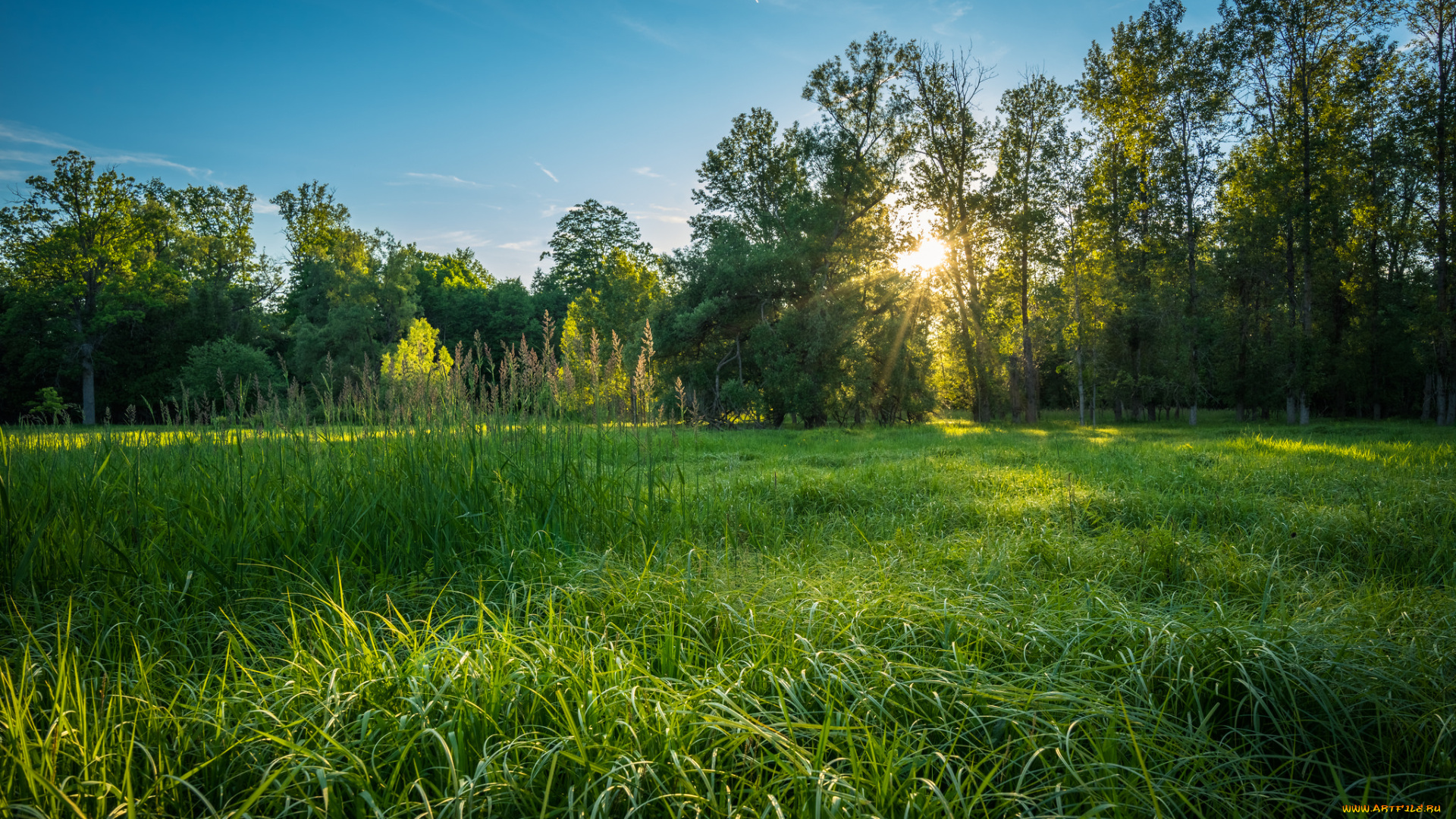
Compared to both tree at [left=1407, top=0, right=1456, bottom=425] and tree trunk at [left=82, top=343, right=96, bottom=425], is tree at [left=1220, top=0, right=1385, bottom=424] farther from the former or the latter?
tree trunk at [left=82, top=343, right=96, bottom=425]

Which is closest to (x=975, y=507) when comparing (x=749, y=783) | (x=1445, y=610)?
(x=1445, y=610)

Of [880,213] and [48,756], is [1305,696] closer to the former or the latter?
[48,756]

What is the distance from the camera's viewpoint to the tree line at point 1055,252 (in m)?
18.0

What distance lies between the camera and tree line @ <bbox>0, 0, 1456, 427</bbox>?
18047mm

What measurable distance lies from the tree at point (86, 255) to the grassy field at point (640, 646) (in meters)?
21.8

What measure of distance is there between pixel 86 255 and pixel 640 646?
30.9m

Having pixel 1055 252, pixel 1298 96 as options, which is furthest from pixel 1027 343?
pixel 1298 96

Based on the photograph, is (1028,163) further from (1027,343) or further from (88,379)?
(88,379)

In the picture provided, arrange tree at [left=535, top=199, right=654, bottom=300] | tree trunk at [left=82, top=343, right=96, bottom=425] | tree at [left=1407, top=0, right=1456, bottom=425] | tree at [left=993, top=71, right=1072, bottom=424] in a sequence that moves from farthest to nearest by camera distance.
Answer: tree at [left=535, top=199, right=654, bottom=300] < tree trunk at [left=82, top=343, right=96, bottom=425] < tree at [left=993, top=71, right=1072, bottom=424] < tree at [left=1407, top=0, right=1456, bottom=425]

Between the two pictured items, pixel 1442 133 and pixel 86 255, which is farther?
pixel 86 255

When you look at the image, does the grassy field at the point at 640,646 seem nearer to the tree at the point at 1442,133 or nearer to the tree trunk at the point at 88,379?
the tree at the point at 1442,133

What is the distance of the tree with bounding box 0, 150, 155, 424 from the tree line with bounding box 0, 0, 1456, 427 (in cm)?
12

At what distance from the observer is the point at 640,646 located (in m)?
2.26

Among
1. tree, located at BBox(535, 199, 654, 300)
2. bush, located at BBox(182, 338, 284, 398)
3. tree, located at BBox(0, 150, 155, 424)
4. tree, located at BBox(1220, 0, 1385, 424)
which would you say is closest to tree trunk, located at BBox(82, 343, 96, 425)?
tree, located at BBox(0, 150, 155, 424)
